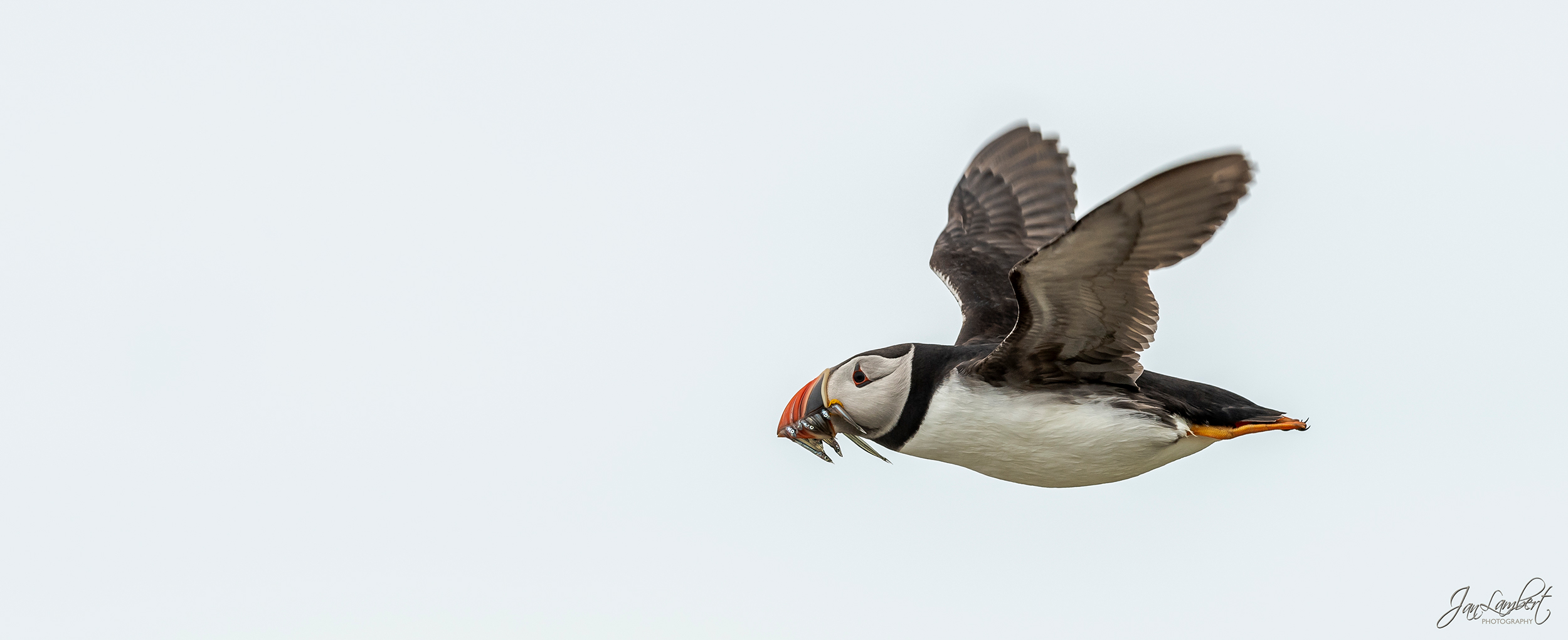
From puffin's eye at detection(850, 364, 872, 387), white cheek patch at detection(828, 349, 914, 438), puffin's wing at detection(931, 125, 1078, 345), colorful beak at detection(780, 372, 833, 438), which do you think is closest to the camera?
white cheek patch at detection(828, 349, 914, 438)

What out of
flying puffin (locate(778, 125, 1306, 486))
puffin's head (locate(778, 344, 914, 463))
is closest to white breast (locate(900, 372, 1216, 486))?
flying puffin (locate(778, 125, 1306, 486))

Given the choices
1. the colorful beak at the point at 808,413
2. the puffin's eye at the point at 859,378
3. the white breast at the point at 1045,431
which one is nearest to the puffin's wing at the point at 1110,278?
the white breast at the point at 1045,431

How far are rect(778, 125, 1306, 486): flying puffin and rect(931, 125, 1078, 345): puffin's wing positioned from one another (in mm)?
1325

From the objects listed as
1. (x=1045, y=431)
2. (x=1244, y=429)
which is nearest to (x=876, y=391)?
(x=1045, y=431)

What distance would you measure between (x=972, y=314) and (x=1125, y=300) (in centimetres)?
239

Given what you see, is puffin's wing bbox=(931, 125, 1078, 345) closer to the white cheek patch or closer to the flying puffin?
the flying puffin

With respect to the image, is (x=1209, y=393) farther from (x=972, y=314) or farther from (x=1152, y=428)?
(x=972, y=314)

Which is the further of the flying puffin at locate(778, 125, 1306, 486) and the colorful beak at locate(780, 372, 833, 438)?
the colorful beak at locate(780, 372, 833, 438)

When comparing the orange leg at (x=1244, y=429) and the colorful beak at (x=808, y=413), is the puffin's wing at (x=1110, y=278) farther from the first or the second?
the colorful beak at (x=808, y=413)

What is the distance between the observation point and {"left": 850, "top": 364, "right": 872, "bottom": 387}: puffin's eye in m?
7.55

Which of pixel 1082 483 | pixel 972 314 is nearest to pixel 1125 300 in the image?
pixel 1082 483

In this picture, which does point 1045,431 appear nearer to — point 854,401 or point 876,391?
point 876,391

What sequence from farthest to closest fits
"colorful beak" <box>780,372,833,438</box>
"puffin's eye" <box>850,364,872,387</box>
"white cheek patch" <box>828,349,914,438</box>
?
"colorful beak" <box>780,372,833,438</box> < "puffin's eye" <box>850,364,872,387</box> < "white cheek patch" <box>828,349,914,438</box>

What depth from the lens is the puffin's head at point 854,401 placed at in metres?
7.43
